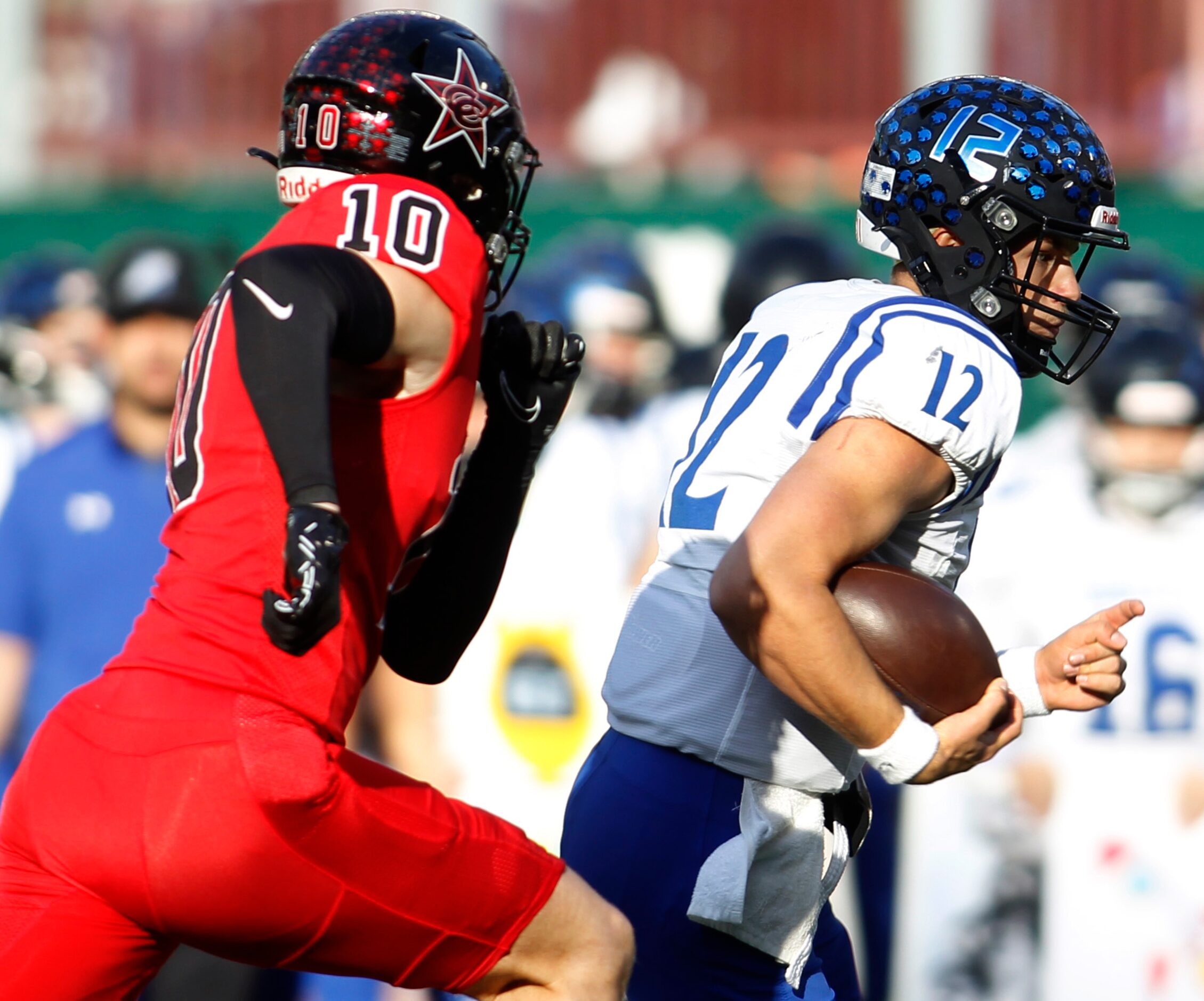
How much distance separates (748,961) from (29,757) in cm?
116

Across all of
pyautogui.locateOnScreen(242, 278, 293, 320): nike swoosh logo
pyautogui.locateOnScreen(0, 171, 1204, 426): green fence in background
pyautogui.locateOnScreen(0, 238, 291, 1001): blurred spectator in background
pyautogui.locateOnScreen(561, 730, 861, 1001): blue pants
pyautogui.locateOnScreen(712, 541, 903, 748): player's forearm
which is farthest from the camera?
pyautogui.locateOnScreen(0, 171, 1204, 426): green fence in background

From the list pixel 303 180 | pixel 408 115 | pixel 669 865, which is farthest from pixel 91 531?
pixel 669 865

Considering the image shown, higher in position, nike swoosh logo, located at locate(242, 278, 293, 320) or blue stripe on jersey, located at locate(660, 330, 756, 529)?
nike swoosh logo, located at locate(242, 278, 293, 320)

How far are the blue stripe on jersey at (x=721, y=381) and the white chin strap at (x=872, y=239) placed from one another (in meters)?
0.34

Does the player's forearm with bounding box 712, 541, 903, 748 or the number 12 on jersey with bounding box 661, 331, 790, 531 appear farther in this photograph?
the number 12 on jersey with bounding box 661, 331, 790, 531

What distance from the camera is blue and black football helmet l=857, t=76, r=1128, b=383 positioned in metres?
3.09

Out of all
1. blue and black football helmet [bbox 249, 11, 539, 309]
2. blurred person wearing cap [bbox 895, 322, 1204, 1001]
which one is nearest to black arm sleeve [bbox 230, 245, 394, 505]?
blue and black football helmet [bbox 249, 11, 539, 309]

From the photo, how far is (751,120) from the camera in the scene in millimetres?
13328

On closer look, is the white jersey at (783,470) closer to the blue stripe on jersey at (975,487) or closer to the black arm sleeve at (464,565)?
the blue stripe on jersey at (975,487)

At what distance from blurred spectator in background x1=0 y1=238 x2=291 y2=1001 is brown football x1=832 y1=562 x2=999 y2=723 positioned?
8.60 feet

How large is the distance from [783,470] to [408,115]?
839mm

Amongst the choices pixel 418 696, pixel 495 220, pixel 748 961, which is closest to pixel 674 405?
pixel 418 696

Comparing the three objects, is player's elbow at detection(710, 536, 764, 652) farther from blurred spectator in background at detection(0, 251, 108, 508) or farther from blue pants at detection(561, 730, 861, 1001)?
blurred spectator in background at detection(0, 251, 108, 508)

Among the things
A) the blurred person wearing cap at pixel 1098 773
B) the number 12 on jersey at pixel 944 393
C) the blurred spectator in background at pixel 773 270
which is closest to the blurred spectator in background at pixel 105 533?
the blurred spectator in background at pixel 773 270
